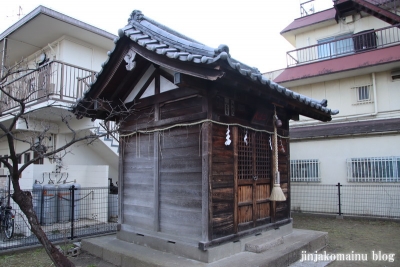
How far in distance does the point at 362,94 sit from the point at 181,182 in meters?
11.7

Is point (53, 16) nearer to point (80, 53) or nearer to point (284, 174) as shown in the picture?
point (80, 53)

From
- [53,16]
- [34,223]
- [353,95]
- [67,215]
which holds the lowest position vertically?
[67,215]

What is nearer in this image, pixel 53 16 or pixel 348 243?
pixel 348 243

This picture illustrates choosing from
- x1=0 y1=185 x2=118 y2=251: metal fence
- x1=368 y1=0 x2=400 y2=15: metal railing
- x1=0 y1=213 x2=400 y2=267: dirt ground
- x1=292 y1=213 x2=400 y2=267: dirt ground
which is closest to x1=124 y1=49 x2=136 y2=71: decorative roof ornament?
x1=0 y1=213 x2=400 y2=267: dirt ground

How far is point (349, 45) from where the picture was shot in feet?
51.4

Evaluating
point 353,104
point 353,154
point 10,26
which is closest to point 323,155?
point 353,154

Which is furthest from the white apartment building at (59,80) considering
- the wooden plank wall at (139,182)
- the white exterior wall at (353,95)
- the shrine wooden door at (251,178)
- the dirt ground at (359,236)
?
the white exterior wall at (353,95)

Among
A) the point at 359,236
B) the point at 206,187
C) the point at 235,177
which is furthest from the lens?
the point at 359,236

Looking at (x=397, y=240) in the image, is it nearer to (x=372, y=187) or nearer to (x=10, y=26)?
(x=372, y=187)

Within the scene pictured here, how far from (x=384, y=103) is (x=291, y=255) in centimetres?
1039

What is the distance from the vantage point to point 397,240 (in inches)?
331

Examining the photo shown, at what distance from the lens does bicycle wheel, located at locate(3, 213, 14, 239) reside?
8.51 metres

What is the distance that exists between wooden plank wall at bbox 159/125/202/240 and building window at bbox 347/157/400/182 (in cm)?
921

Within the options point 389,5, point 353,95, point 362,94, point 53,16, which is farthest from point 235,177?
point 389,5
